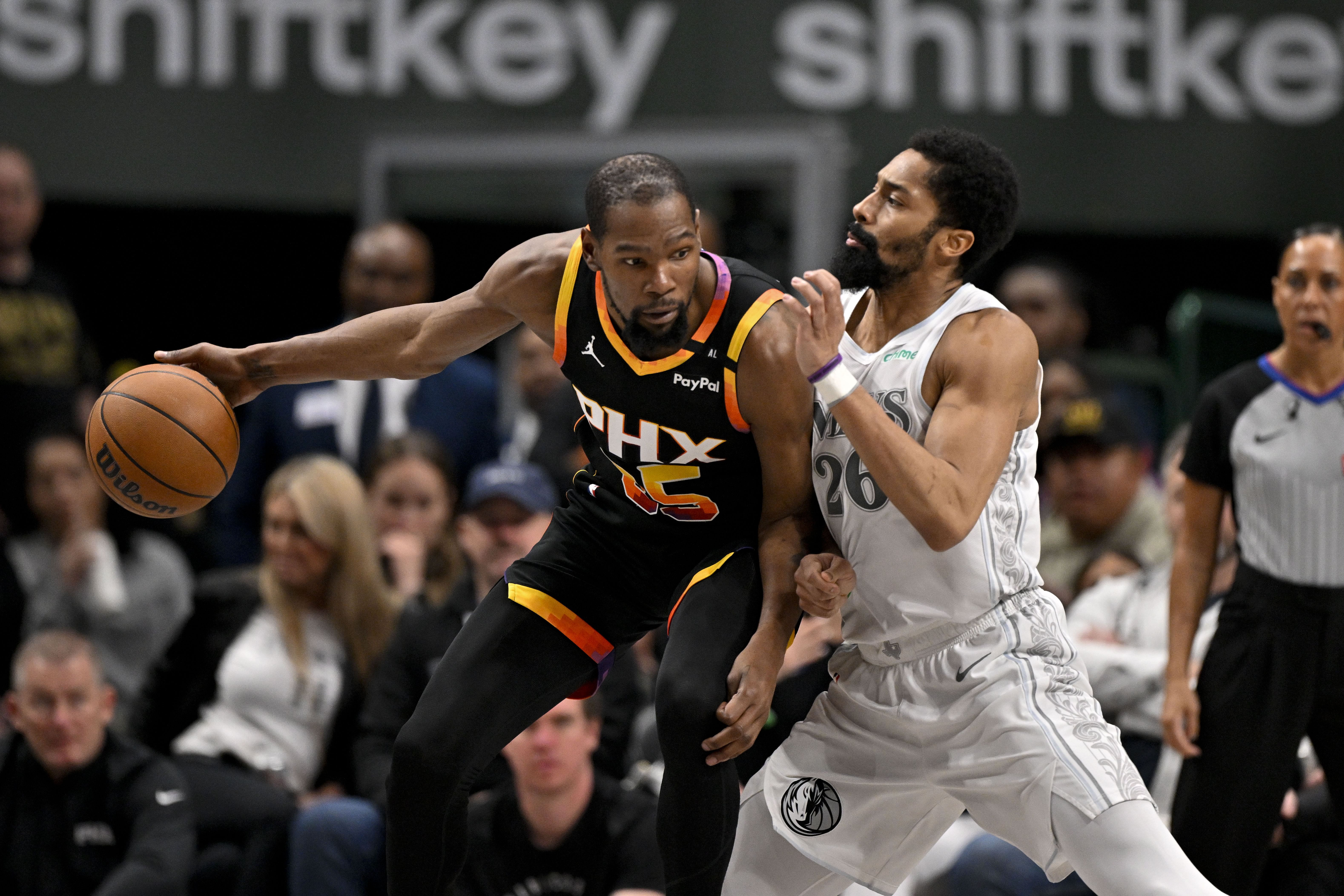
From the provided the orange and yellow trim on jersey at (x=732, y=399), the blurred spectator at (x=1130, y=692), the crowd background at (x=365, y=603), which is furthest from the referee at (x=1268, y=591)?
the orange and yellow trim on jersey at (x=732, y=399)

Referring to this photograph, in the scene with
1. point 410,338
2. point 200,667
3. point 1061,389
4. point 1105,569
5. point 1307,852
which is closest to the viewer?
point 410,338

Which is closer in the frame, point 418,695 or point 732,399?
point 732,399

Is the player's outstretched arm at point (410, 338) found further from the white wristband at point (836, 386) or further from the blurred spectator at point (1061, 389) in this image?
the blurred spectator at point (1061, 389)

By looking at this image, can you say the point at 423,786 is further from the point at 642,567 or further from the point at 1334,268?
the point at 1334,268

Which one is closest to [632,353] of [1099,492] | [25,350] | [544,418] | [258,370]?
[258,370]

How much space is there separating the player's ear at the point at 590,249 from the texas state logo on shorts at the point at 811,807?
125cm

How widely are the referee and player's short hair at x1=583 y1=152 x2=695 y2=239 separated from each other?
6.07ft

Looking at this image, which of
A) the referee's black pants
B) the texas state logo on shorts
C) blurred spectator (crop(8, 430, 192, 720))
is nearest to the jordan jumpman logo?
the texas state logo on shorts

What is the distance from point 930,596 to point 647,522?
2.22ft

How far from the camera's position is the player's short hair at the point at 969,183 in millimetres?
3705

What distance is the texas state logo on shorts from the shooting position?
370cm

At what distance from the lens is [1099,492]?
6.55 m

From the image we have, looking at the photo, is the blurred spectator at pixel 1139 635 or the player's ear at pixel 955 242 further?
the blurred spectator at pixel 1139 635

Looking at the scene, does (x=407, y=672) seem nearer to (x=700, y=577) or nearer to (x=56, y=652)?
(x=56, y=652)
